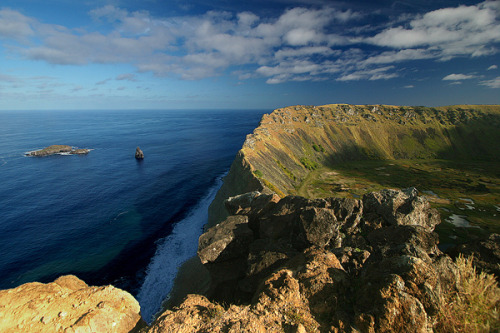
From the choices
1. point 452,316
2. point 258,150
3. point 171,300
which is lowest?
point 171,300

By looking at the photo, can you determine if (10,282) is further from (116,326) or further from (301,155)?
(301,155)

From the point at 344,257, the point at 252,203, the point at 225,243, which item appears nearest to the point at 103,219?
the point at 252,203

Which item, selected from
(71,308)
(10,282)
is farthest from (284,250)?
(10,282)

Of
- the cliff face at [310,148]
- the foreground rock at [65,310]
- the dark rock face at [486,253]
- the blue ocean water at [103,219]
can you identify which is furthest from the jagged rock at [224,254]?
the cliff face at [310,148]

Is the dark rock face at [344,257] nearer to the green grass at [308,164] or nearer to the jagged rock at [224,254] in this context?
the jagged rock at [224,254]

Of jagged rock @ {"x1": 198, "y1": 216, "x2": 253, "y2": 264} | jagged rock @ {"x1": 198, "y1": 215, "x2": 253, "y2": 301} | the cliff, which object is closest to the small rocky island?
the cliff

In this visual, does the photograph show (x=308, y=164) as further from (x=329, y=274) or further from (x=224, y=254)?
(x=329, y=274)

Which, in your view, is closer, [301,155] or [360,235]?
[360,235]
